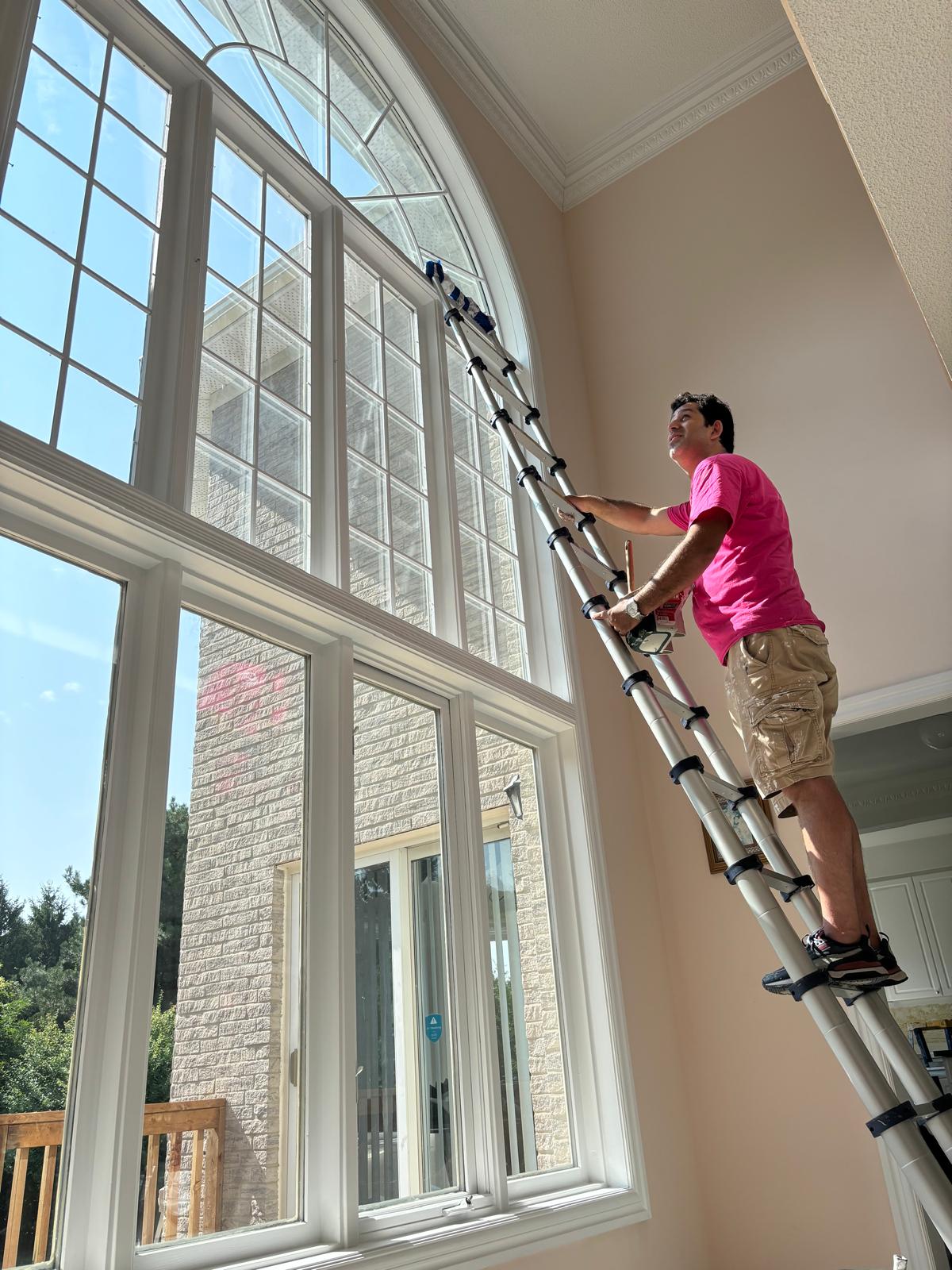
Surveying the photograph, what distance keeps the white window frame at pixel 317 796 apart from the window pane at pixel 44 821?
0.12 feet

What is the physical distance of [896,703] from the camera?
3.61 metres

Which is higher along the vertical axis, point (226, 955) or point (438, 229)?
point (438, 229)

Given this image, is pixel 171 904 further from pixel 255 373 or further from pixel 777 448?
pixel 777 448

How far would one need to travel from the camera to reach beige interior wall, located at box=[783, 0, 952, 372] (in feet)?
6.00

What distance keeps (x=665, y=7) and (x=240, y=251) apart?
312 cm

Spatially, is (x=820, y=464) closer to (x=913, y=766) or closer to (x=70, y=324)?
(x=913, y=766)

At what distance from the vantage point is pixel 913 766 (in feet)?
16.8

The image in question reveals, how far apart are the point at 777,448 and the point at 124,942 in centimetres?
337

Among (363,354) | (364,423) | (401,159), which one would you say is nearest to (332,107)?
(401,159)

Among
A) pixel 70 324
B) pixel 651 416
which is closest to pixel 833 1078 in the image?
pixel 651 416

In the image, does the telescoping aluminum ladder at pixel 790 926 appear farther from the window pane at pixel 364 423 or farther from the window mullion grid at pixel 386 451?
the window pane at pixel 364 423

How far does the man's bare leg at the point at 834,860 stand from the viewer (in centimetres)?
171

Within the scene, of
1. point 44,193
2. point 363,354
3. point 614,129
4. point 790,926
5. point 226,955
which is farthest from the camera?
point 614,129

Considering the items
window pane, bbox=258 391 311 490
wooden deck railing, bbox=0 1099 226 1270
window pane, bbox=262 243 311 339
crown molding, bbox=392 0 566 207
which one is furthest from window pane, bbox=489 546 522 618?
crown molding, bbox=392 0 566 207
